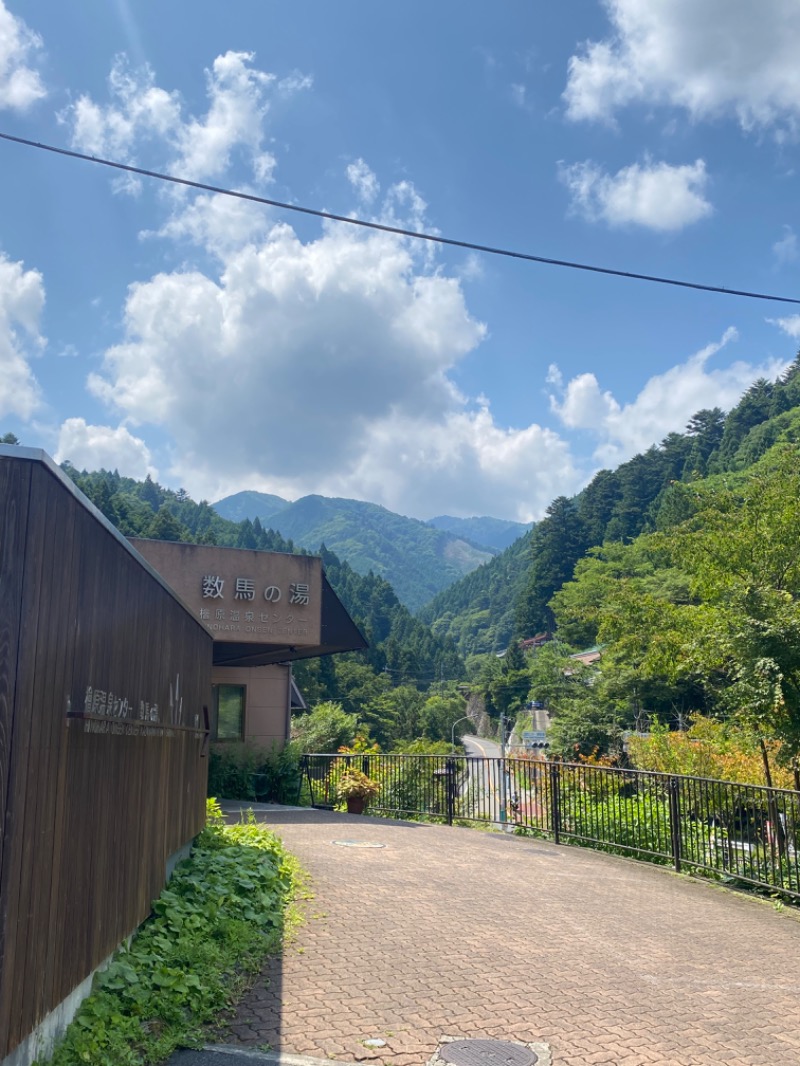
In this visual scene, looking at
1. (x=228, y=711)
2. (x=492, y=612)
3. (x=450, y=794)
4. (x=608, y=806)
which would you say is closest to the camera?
(x=608, y=806)

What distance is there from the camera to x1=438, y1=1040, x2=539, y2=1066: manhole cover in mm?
4414

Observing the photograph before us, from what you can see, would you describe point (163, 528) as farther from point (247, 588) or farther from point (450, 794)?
point (450, 794)

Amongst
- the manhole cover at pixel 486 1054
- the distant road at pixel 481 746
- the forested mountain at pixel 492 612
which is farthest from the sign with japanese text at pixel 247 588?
the forested mountain at pixel 492 612

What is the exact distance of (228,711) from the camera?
754 inches

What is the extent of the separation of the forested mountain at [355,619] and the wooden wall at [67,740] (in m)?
78.6

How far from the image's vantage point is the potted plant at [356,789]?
1567 cm

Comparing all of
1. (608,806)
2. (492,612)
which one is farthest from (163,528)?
(492,612)

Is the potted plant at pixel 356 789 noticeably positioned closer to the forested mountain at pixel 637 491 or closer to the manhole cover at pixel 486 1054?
the manhole cover at pixel 486 1054

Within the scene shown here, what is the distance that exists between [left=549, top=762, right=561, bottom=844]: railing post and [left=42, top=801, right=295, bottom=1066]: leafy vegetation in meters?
5.47

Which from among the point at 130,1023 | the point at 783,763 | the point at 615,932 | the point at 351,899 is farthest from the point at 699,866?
the point at 130,1023

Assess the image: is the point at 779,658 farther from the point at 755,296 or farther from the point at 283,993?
the point at 283,993

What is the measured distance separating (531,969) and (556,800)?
22.9ft

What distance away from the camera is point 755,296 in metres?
9.49

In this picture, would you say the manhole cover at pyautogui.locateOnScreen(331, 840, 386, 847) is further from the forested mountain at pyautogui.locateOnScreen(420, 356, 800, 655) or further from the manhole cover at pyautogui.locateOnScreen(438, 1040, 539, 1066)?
the forested mountain at pyautogui.locateOnScreen(420, 356, 800, 655)
